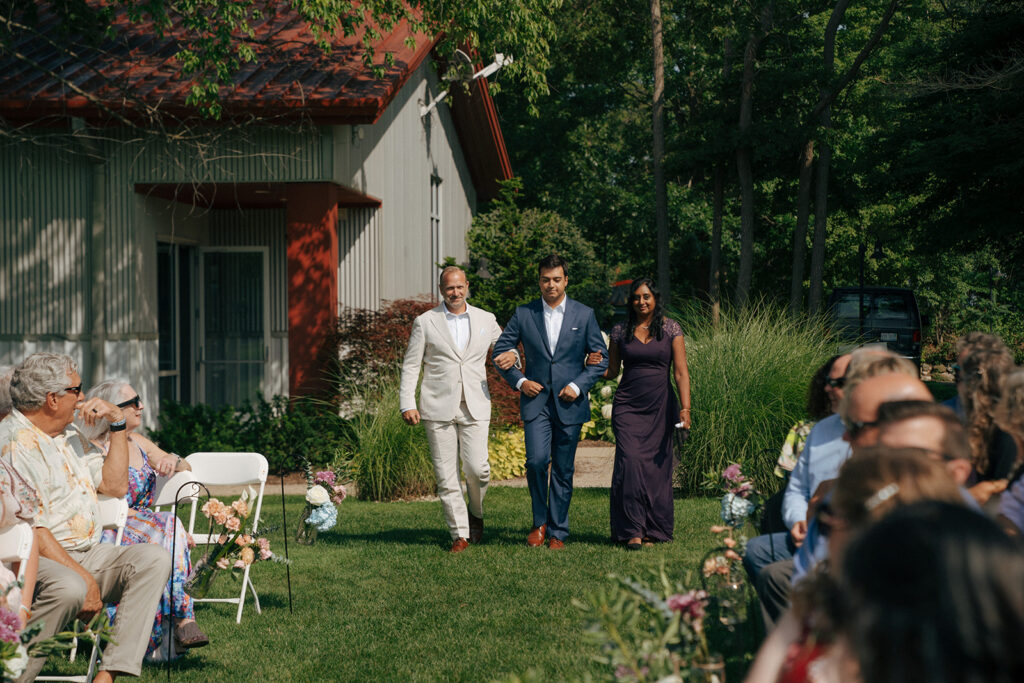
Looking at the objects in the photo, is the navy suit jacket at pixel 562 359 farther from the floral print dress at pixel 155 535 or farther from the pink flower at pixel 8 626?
the pink flower at pixel 8 626

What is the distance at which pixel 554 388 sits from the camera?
26.1ft

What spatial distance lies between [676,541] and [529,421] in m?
1.49

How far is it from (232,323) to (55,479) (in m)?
9.36

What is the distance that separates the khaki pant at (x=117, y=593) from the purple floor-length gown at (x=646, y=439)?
3977mm

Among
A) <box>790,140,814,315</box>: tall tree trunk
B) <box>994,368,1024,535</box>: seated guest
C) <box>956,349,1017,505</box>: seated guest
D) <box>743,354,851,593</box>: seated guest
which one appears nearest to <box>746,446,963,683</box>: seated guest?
<box>994,368,1024,535</box>: seated guest

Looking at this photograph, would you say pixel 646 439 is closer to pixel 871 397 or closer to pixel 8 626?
pixel 871 397

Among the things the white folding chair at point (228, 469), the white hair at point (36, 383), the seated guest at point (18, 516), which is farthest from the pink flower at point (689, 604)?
the white folding chair at point (228, 469)

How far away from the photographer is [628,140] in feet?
125

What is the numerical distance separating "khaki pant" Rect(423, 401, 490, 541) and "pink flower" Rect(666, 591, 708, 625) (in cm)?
492

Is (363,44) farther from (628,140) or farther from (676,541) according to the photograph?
(628,140)

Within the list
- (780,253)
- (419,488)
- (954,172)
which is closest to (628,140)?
(780,253)

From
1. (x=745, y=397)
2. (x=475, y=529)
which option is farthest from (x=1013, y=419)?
(x=745, y=397)

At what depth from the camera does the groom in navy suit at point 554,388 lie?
792 cm

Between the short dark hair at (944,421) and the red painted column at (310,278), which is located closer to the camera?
the short dark hair at (944,421)
